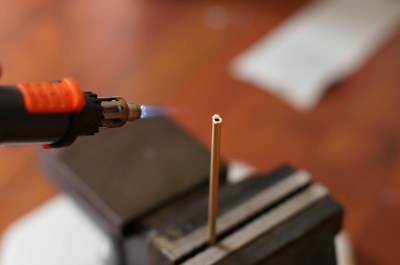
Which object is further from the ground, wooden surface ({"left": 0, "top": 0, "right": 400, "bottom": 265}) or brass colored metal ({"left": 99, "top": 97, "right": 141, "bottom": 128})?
brass colored metal ({"left": 99, "top": 97, "right": 141, "bottom": 128})

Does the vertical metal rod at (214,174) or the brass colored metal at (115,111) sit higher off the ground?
the brass colored metal at (115,111)

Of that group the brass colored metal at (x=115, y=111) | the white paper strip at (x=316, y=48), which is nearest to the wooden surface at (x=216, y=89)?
the white paper strip at (x=316, y=48)

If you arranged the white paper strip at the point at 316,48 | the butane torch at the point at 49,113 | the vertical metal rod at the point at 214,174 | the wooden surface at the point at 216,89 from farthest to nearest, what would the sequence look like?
the white paper strip at the point at 316,48
the wooden surface at the point at 216,89
the vertical metal rod at the point at 214,174
the butane torch at the point at 49,113

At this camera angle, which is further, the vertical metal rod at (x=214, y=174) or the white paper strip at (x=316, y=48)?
the white paper strip at (x=316, y=48)

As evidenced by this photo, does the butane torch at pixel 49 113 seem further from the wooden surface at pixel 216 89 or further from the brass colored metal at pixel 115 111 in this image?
the wooden surface at pixel 216 89

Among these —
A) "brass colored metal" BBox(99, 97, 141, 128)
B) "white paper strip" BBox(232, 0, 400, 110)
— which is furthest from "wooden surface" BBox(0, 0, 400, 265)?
"brass colored metal" BBox(99, 97, 141, 128)

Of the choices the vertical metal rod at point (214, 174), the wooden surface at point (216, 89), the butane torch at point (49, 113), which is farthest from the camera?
the wooden surface at point (216, 89)

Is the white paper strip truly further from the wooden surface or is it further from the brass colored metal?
the brass colored metal
